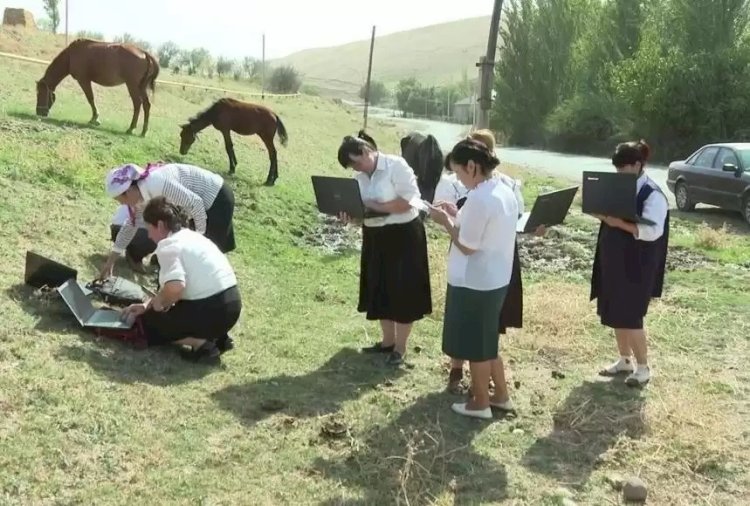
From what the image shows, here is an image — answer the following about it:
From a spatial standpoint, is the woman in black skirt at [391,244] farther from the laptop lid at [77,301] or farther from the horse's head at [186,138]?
the horse's head at [186,138]

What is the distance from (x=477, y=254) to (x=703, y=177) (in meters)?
13.1

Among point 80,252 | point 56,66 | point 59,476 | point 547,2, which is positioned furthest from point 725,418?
point 547,2

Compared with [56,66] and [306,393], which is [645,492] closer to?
[306,393]

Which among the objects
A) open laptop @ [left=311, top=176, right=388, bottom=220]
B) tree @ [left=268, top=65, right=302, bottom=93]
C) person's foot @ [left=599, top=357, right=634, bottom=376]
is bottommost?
person's foot @ [left=599, top=357, right=634, bottom=376]

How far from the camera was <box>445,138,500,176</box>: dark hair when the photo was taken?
4.59m

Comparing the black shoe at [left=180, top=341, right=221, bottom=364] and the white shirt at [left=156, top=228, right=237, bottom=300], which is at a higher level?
the white shirt at [left=156, top=228, right=237, bottom=300]

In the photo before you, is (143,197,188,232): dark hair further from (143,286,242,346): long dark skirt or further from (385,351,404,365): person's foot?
(385,351,404,365): person's foot

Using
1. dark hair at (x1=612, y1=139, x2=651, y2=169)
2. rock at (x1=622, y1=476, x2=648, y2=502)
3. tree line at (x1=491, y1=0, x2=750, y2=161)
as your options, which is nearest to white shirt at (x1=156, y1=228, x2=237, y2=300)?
dark hair at (x1=612, y1=139, x2=651, y2=169)

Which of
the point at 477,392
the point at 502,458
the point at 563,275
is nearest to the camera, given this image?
the point at 502,458

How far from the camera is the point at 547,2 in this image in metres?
54.2

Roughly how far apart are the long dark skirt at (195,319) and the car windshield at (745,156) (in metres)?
12.5

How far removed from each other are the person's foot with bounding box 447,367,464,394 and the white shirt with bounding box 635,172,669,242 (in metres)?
1.46

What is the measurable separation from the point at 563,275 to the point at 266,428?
5.96 m

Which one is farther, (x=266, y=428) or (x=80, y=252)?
(x=80, y=252)
